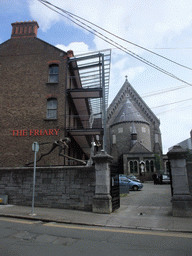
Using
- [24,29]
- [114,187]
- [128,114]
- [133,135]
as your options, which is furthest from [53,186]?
[128,114]

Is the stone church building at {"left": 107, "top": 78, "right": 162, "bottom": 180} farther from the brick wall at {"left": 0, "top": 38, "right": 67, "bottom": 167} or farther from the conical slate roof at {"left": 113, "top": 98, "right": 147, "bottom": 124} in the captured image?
the brick wall at {"left": 0, "top": 38, "right": 67, "bottom": 167}

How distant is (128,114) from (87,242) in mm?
47169

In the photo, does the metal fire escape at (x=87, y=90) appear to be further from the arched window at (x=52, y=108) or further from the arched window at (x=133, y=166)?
the arched window at (x=133, y=166)

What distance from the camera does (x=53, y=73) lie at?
706 inches

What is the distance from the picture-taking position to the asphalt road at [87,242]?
423 cm

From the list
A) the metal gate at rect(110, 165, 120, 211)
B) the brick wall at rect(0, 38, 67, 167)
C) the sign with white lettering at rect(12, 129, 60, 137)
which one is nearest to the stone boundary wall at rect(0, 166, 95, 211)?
the metal gate at rect(110, 165, 120, 211)

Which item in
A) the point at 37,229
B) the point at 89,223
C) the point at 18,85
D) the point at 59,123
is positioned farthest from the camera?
the point at 18,85

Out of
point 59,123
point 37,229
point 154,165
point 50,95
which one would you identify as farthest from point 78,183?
point 154,165

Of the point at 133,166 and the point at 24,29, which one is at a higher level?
the point at 24,29

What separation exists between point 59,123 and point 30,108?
2.91 metres

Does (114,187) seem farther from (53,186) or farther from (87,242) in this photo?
(87,242)

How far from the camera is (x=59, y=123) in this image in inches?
644

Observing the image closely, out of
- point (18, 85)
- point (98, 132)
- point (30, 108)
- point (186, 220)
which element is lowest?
point (186, 220)

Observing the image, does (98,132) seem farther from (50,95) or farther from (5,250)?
(5,250)
